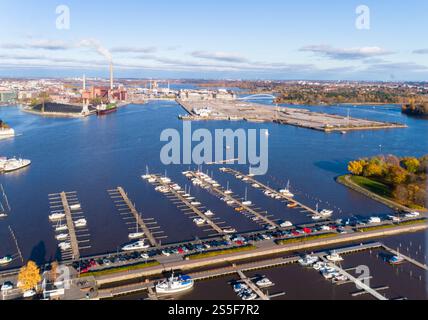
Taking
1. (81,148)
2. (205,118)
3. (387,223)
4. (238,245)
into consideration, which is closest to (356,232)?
(387,223)

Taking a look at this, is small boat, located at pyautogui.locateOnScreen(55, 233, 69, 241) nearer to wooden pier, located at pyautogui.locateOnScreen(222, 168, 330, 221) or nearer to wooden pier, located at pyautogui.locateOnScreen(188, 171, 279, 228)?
wooden pier, located at pyautogui.locateOnScreen(188, 171, 279, 228)

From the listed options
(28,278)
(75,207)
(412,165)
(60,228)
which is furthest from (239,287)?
(412,165)

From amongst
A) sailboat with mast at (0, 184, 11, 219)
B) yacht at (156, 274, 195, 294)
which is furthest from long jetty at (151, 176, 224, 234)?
sailboat with mast at (0, 184, 11, 219)

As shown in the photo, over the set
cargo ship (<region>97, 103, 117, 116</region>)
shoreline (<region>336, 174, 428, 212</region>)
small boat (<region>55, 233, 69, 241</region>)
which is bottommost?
small boat (<region>55, 233, 69, 241</region>)

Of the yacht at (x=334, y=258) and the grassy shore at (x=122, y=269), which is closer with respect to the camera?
the grassy shore at (x=122, y=269)

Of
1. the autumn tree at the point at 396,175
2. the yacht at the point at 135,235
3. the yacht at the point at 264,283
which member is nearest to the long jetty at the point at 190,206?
the yacht at the point at 135,235

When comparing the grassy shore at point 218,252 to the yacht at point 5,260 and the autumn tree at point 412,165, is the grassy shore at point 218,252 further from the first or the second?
the autumn tree at point 412,165
